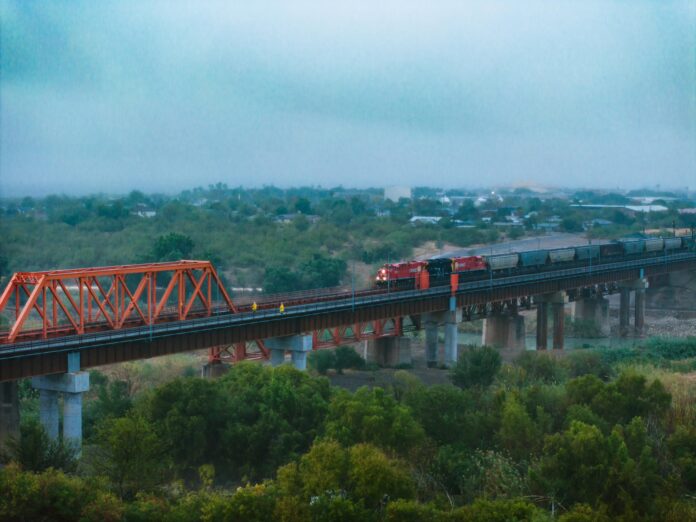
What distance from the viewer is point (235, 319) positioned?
203 feet

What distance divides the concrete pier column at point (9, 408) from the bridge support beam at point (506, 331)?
54.2 meters

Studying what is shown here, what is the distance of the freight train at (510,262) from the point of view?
3329 inches

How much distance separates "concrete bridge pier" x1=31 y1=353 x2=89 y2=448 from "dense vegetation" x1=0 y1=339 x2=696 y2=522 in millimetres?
1747

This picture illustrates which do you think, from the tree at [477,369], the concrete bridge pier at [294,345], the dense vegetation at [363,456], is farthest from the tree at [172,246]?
the dense vegetation at [363,456]

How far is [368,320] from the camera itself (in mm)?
73375

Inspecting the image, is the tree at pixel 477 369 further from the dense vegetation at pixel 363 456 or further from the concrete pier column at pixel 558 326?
the concrete pier column at pixel 558 326

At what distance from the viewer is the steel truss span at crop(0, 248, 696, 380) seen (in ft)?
167

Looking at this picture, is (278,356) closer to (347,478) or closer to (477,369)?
(477,369)

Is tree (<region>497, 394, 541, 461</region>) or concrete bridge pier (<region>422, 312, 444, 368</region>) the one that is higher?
tree (<region>497, 394, 541, 461</region>)

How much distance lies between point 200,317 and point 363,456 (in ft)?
104

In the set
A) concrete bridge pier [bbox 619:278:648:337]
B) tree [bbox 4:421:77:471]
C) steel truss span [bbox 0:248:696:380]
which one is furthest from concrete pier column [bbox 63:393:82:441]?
concrete bridge pier [bbox 619:278:648:337]

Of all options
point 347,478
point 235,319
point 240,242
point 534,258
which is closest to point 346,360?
point 235,319

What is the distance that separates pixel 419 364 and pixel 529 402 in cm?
3675

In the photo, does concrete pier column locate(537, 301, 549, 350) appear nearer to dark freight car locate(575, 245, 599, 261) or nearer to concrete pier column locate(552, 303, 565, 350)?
concrete pier column locate(552, 303, 565, 350)
